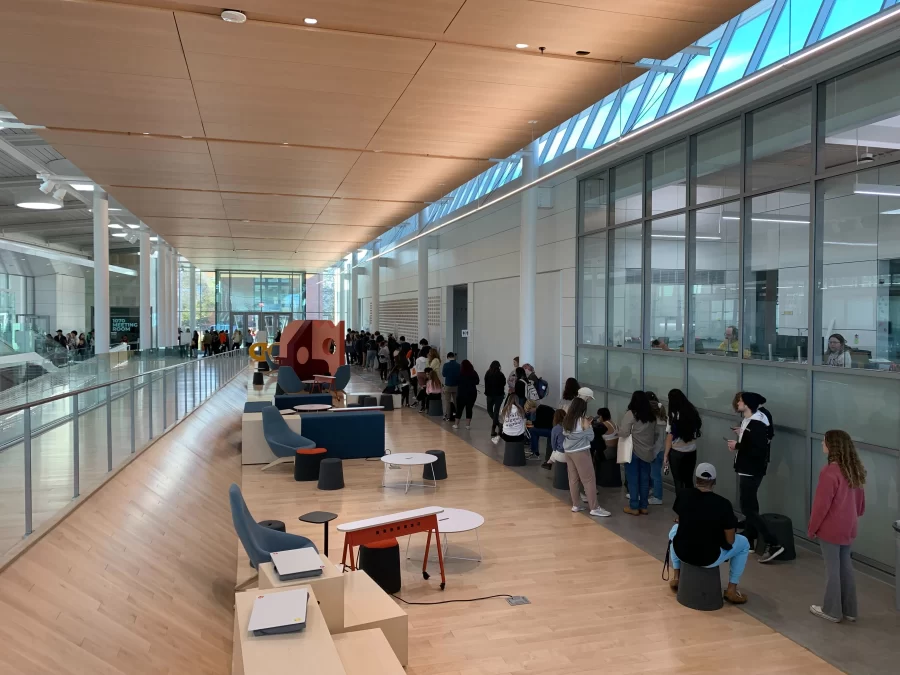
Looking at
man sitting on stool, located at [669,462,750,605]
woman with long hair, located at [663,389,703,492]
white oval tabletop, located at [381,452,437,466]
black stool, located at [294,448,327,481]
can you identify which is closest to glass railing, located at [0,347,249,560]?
black stool, located at [294,448,327,481]

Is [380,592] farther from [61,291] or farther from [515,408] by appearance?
[61,291]

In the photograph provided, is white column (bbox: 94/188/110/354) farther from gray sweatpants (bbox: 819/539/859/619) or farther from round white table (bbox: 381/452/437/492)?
gray sweatpants (bbox: 819/539/859/619)

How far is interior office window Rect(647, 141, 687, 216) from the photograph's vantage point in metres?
9.21

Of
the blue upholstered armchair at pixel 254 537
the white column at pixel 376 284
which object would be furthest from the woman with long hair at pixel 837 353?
the white column at pixel 376 284

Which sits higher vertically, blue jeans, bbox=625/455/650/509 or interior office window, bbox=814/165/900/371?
interior office window, bbox=814/165/900/371

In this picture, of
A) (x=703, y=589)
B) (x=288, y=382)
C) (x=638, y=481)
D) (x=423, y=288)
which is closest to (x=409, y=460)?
(x=638, y=481)

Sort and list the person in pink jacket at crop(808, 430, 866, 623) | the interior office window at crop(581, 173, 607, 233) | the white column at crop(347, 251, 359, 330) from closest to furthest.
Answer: the person in pink jacket at crop(808, 430, 866, 623) → the interior office window at crop(581, 173, 607, 233) → the white column at crop(347, 251, 359, 330)

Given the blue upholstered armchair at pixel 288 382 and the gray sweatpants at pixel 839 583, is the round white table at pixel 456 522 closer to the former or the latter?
the gray sweatpants at pixel 839 583

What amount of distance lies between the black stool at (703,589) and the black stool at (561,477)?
3.59 m

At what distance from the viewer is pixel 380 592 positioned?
4.89 m

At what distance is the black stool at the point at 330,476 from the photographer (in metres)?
9.31

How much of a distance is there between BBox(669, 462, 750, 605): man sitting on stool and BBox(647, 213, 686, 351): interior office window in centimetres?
399

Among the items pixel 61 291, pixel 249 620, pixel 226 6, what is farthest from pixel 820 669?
pixel 61 291

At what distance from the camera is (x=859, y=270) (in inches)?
256
